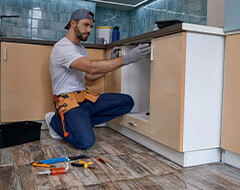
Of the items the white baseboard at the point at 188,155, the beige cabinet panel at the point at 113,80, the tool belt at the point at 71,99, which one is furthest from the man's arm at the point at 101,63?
the white baseboard at the point at 188,155

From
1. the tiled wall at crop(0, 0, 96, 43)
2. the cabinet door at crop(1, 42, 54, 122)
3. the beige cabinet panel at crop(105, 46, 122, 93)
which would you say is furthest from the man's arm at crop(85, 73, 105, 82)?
the tiled wall at crop(0, 0, 96, 43)

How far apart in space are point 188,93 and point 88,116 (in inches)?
37.2

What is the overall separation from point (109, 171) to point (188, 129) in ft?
1.80

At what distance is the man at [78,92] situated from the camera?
2004 mm

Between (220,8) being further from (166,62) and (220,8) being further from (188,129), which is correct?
(188,129)

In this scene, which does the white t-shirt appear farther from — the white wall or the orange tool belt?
the white wall

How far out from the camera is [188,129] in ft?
5.28

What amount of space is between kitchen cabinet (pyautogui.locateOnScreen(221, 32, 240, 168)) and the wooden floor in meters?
0.14

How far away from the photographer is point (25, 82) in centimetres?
254

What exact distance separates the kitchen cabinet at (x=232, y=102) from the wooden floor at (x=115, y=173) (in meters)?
0.14

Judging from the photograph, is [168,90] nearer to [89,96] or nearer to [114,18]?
[89,96]

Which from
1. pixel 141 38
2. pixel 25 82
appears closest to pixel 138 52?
pixel 141 38

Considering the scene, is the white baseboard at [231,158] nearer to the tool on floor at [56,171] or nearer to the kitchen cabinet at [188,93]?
the kitchen cabinet at [188,93]

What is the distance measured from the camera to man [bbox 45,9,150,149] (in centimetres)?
200
